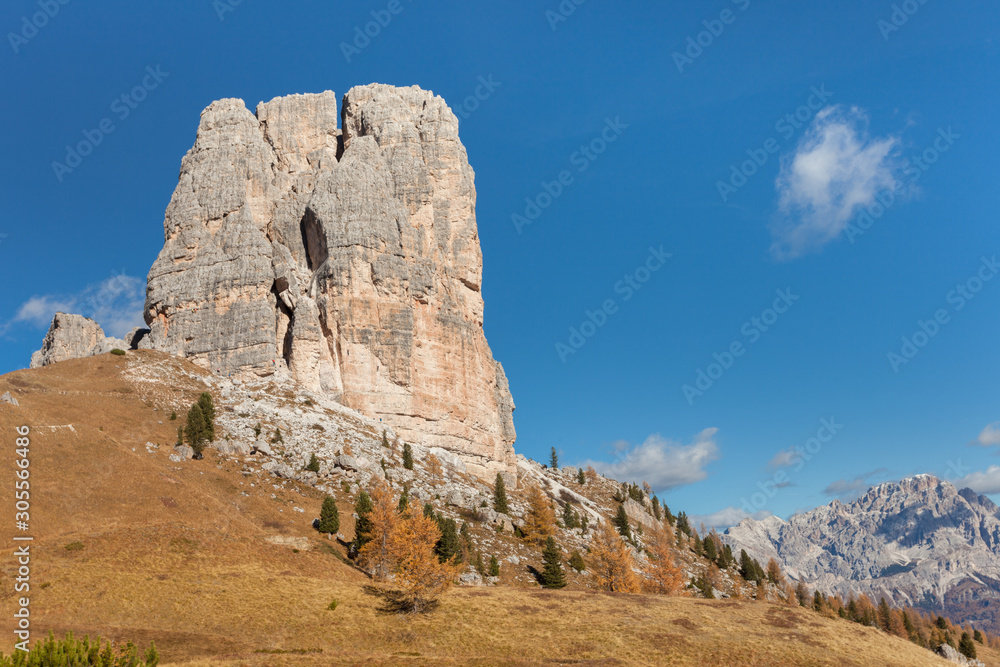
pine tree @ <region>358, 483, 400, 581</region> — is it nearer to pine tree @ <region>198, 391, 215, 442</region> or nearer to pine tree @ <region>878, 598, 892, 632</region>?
pine tree @ <region>198, 391, 215, 442</region>

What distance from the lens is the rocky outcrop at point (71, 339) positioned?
472 feet

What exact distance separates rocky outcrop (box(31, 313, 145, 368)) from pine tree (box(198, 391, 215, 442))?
71.1 meters

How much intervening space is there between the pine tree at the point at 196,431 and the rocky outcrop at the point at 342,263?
2806cm

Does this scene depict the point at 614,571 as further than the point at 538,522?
No

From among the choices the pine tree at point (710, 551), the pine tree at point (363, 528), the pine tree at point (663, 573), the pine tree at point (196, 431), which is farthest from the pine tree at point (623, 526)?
the pine tree at point (196, 431)

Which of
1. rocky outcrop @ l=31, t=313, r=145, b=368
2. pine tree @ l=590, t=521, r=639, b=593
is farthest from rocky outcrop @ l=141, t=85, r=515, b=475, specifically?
pine tree @ l=590, t=521, r=639, b=593

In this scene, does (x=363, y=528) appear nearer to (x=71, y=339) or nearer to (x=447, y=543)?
(x=447, y=543)

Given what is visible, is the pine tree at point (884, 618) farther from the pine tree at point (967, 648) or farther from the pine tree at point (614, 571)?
the pine tree at point (614, 571)

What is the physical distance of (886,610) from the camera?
135m

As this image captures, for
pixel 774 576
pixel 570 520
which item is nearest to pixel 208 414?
pixel 570 520

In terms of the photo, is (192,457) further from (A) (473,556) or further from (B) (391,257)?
(B) (391,257)

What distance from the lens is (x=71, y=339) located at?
483 ft

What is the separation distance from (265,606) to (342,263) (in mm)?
82388

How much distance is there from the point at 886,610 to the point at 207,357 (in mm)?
153401
